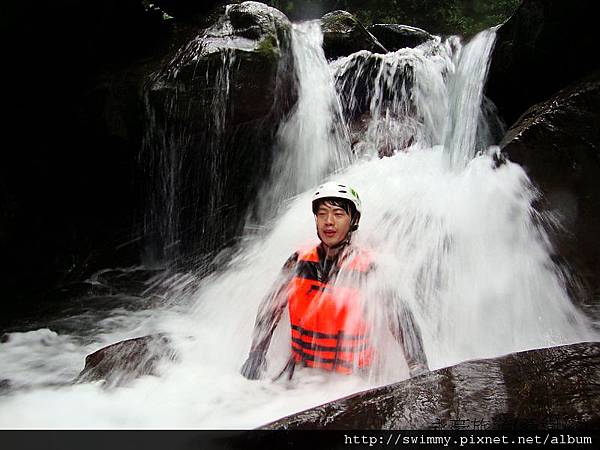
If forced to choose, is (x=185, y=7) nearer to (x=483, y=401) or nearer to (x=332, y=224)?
(x=332, y=224)

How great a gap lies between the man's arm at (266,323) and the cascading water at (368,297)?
12 cm

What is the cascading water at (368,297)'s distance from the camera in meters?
3.15

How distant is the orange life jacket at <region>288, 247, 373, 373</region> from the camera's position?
3219 mm

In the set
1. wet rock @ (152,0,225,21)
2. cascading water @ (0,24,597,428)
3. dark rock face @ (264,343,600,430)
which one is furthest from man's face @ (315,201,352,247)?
wet rock @ (152,0,225,21)

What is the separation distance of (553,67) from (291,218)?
408 cm

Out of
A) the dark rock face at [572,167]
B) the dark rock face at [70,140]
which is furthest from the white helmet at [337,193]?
the dark rock face at [70,140]

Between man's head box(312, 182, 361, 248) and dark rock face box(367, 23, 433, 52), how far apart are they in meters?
9.27

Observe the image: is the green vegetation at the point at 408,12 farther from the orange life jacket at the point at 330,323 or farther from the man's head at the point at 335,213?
the orange life jacket at the point at 330,323

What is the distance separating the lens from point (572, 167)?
466cm

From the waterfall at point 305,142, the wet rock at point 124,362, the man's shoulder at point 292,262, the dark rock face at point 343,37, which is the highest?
the dark rock face at point 343,37

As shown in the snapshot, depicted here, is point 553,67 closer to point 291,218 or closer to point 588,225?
point 588,225

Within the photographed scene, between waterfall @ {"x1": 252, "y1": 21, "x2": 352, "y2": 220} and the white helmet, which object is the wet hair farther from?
waterfall @ {"x1": 252, "y1": 21, "x2": 352, "y2": 220}

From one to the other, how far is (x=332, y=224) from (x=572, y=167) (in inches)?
118

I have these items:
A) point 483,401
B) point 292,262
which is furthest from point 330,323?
point 483,401
